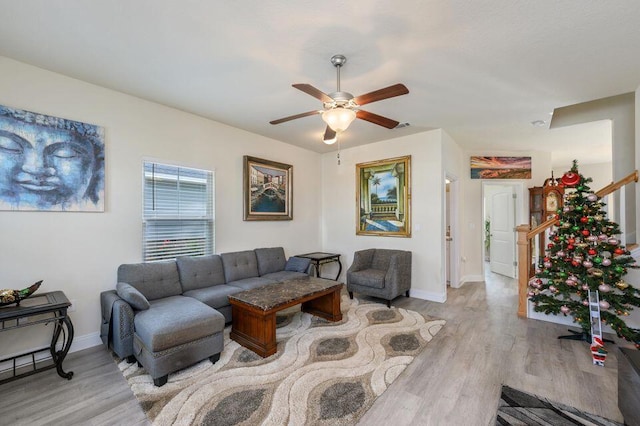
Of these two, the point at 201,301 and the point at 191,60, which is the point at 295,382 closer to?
the point at 201,301

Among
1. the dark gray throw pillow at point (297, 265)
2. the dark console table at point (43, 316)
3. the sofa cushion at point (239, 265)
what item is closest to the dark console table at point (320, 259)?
the dark gray throw pillow at point (297, 265)

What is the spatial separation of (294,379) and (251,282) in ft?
5.45

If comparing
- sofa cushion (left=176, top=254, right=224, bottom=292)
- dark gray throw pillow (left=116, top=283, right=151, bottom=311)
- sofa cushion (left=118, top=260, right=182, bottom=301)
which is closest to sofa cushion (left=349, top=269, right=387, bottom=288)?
sofa cushion (left=176, top=254, right=224, bottom=292)

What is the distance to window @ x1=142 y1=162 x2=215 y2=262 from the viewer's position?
3357 millimetres

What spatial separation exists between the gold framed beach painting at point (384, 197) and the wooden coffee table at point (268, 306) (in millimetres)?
1839

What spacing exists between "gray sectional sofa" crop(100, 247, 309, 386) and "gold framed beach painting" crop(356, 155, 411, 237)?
Answer: 84.9 inches

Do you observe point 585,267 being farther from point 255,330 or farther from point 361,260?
point 255,330

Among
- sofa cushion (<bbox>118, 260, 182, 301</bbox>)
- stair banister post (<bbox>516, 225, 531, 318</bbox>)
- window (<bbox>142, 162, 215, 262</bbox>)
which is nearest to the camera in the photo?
sofa cushion (<bbox>118, 260, 182, 301</bbox>)

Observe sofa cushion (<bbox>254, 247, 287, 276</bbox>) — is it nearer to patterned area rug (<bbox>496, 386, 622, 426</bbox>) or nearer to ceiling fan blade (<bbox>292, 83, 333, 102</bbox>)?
ceiling fan blade (<bbox>292, 83, 333, 102</bbox>)

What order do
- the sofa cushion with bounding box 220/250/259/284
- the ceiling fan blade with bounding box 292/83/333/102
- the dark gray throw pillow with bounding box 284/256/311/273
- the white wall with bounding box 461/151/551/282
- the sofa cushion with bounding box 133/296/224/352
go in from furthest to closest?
the white wall with bounding box 461/151/551/282, the dark gray throw pillow with bounding box 284/256/311/273, the sofa cushion with bounding box 220/250/259/284, the sofa cushion with bounding box 133/296/224/352, the ceiling fan blade with bounding box 292/83/333/102

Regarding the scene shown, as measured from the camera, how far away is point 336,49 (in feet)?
7.44

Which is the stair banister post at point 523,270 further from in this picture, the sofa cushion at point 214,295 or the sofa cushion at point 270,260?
the sofa cushion at point 214,295

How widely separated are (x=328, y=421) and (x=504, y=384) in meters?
1.47

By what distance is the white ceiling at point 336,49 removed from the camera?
6.12 ft
